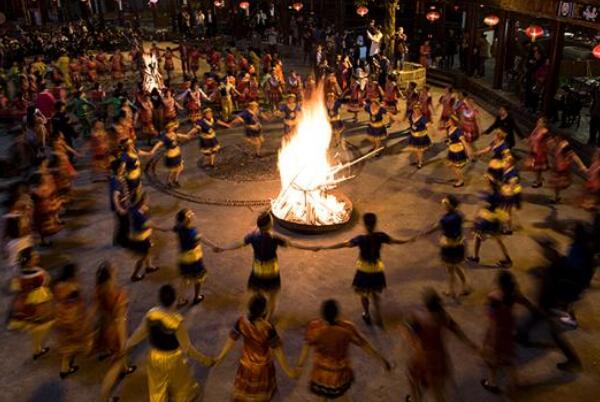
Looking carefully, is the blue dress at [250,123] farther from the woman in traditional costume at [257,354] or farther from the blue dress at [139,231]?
the woman in traditional costume at [257,354]

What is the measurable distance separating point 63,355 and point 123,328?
3.20 ft

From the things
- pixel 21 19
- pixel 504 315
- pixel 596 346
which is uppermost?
pixel 21 19

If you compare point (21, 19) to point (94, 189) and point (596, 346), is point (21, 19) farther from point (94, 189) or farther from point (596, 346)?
point (596, 346)

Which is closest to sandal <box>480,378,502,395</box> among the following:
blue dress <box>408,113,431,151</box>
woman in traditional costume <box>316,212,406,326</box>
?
woman in traditional costume <box>316,212,406,326</box>

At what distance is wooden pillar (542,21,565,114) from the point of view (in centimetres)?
1526

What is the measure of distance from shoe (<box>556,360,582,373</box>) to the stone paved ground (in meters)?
0.09

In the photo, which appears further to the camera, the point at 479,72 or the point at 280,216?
the point at 479,72

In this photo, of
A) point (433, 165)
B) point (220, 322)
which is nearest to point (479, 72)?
point (433, 165)

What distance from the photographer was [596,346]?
7594 millimetres

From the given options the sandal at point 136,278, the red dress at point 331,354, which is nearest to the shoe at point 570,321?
the red dress at point 331,354

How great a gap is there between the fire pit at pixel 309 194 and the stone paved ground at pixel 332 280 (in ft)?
1.17

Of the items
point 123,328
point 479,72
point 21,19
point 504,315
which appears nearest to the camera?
point 504,315

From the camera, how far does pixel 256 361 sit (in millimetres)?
5910

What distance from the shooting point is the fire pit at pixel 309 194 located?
1107 cm
